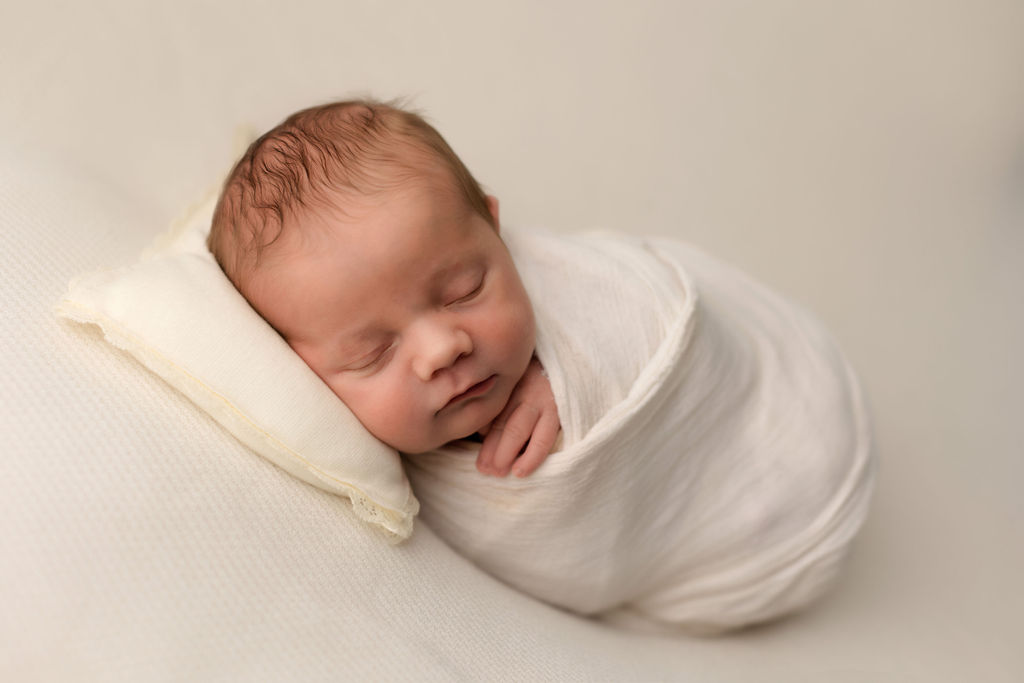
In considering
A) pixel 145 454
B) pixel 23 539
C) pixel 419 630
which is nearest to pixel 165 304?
pixel 145 454

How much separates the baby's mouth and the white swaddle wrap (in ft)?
0.28

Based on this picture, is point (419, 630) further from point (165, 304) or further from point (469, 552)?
point (165, 304)

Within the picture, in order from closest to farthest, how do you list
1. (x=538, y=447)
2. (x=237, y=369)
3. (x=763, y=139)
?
(x=237, y=369)
(x=538, y=447)
(x=763, y=139)

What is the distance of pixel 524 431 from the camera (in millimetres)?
1077

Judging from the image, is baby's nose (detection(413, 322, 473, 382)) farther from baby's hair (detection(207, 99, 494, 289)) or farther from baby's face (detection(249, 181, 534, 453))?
baby's hair (detection(207, 99, 494, 289))

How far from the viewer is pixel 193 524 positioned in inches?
34.2

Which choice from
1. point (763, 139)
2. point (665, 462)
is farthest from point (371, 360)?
point (763, 139)

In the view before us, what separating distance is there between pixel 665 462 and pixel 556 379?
9.2 inches

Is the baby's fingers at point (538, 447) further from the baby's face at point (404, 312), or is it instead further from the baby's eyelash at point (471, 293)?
the baby's eyelash at point (471, 293)

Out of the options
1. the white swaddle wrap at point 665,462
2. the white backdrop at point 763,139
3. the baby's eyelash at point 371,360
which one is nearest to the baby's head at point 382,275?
the baby's eyelash at point 371,360

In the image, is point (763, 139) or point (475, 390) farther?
point (763, 139)

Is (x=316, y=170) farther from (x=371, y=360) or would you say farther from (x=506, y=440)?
(x=506, y=440)

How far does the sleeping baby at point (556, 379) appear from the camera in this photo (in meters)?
0.99

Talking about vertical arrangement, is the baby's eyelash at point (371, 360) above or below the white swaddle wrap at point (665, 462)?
above
